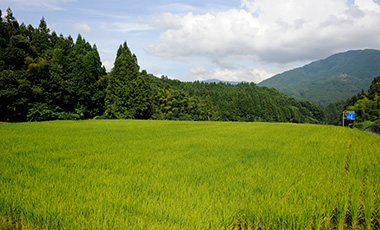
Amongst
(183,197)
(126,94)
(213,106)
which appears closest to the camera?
(183,197)

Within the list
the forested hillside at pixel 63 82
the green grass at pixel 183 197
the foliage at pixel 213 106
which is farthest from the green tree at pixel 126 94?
the green grass at pixel 183 197

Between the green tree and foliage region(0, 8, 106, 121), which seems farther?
the green tree

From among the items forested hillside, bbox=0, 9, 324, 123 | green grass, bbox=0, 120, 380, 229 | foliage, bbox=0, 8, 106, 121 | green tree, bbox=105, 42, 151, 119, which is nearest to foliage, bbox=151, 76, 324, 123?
forested hillside, bbox=0, 9, 324, 123

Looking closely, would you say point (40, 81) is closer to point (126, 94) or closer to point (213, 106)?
point (126, 94)

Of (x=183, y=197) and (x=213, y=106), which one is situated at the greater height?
(x=213, y=106)

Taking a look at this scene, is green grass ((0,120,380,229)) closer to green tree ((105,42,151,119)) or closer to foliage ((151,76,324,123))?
green tree ((105,42,151,119))

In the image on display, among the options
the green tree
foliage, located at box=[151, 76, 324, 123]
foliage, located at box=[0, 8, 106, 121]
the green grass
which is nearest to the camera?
the green grass

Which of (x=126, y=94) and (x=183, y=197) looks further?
(x=126, y=94)

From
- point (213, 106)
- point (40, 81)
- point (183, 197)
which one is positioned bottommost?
point (183, 197)

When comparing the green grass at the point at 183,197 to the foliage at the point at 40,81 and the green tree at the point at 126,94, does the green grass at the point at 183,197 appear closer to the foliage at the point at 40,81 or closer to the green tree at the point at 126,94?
the foliage at the point at 40,81

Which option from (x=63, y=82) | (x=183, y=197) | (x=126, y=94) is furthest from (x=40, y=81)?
(x=183, y=197)

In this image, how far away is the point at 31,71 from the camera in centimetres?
2842

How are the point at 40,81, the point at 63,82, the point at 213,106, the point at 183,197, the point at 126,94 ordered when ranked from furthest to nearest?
the point at 213,106
the point at 126,94
the point at 63,82
the point at 40,81
the point at 183,197

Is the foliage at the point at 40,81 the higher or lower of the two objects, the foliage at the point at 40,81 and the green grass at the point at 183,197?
the higher
